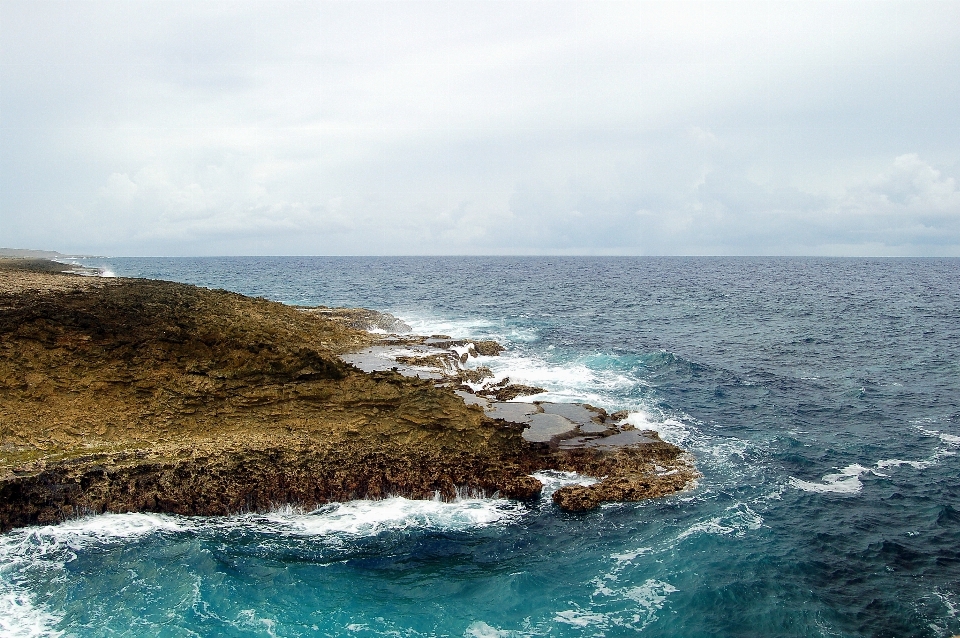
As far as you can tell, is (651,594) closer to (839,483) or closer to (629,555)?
(629,555)

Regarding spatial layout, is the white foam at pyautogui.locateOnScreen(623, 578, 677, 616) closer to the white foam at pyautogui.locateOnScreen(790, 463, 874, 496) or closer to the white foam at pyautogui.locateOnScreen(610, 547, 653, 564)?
the white foam at pyautogui.locateOnScreen(610, 547, 653, 564)

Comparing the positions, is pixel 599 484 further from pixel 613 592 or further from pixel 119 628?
pixel 119 628

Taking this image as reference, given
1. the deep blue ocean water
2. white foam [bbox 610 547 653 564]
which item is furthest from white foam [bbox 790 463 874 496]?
white foam [bbox 610 547 653 564]

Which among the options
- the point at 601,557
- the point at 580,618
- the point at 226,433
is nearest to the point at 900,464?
the point at 601,557

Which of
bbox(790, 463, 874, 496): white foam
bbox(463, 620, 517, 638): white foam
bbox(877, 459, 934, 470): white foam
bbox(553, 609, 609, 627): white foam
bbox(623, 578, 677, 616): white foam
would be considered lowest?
bbox(463, 620, 517, 638): white foam

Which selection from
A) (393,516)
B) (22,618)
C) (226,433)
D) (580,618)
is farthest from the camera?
(226,433)

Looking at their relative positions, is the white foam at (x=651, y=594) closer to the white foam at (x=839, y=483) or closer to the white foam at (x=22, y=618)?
the white foam at (x=839, y=483)
